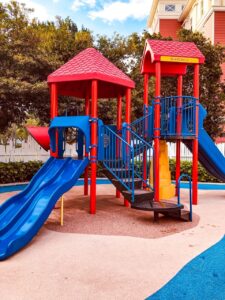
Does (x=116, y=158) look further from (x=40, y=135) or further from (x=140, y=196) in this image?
(x=40, y=135)

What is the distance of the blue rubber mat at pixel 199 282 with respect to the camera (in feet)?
12.2

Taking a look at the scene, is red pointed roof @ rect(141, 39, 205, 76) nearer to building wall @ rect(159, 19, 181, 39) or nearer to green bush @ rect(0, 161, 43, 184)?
green bush @ rect(0, 161, 43, 184)

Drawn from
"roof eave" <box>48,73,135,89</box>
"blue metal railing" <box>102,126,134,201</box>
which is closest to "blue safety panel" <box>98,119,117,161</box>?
"blue metal railing" <box>102,126,134,201</box>

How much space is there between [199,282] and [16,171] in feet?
35.0

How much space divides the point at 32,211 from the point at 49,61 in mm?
8247

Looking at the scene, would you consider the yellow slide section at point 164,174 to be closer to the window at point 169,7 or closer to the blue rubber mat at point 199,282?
the blue rubber mat at point 199,282

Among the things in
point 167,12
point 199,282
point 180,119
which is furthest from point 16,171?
point 167,12

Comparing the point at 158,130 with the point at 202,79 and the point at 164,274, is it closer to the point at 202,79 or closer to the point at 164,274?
the point at 164,274

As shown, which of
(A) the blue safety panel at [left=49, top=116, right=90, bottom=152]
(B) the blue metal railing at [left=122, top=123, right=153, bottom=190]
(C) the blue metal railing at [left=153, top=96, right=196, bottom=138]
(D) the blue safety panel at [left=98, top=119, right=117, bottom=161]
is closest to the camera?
(A) the blue safety panel at [left=49, top=116, right=90, bottom=152]

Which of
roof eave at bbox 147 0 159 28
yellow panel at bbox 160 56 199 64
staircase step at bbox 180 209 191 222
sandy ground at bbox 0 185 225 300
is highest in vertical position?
roof eave at bbox 147 0 159 28

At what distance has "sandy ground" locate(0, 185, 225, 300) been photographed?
12.7 ft

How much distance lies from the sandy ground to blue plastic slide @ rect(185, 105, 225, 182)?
305cm

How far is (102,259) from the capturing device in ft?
16.2

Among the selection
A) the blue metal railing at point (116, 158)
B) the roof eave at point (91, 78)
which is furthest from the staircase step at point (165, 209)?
the roof eave at point (91, 78)
